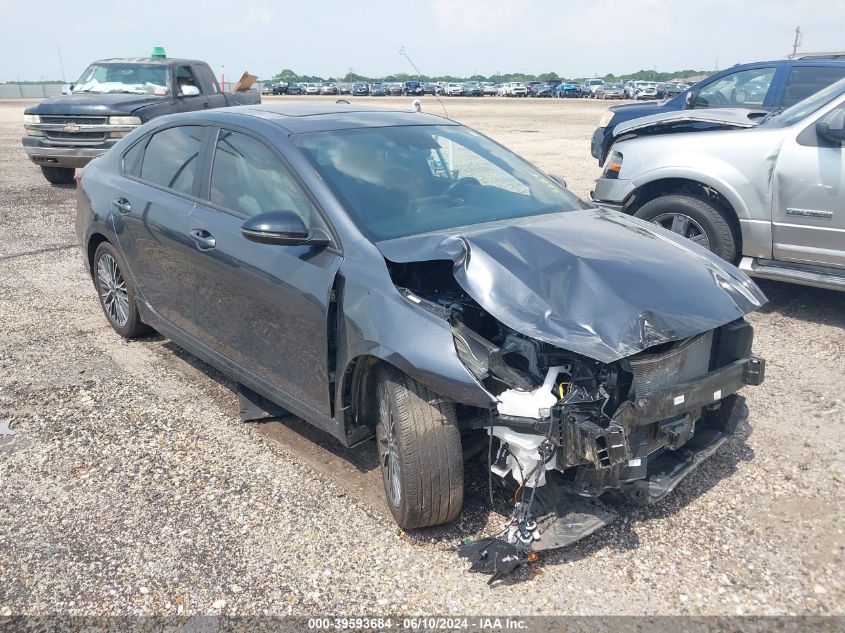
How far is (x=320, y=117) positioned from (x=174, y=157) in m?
1.08

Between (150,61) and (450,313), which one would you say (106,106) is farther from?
(450,313)

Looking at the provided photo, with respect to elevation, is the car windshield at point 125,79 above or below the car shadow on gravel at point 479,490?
above

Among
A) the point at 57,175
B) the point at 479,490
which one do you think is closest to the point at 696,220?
the point at 479,490

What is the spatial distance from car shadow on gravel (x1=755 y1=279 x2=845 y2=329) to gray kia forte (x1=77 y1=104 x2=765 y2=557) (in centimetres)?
269

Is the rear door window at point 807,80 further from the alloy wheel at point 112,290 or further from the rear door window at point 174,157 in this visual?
the alloy wheel at point 112,290

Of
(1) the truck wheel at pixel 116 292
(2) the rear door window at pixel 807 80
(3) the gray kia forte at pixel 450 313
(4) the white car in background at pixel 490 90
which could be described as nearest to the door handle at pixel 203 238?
(3) the gray kia forte at pixel 450 313

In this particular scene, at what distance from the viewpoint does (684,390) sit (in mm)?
3049

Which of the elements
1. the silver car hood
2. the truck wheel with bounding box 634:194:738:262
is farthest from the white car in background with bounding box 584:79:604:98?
the truck wheel with bounding box 634:194:738:262

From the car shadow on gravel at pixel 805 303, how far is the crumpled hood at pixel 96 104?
9.57 meters

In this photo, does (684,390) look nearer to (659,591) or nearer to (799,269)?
(659,591)

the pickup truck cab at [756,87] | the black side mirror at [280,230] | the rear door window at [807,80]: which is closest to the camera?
the black side mirror at [280,230]

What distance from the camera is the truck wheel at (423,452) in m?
3.00

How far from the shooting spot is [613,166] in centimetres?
687

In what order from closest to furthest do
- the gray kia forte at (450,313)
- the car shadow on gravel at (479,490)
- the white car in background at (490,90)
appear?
the gray kia forte at (450,313), the car shadow on gravel at (479,490), the white car in background at (490,90)
